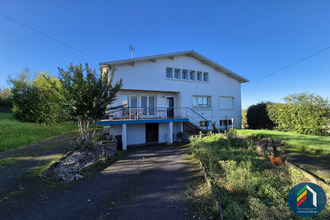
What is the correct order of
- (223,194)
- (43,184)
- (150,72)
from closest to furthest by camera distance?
(223,194) → (43,184) → (150,72)

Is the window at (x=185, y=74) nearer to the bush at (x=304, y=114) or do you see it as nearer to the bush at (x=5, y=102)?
the bush at (x=304, y=114)

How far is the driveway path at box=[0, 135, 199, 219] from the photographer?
305 centimetres

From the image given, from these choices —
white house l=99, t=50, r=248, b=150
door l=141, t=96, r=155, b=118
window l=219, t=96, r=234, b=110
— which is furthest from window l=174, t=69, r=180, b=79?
window l=219, t=96, r=234, b=110

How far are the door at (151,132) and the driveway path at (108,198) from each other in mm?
6828

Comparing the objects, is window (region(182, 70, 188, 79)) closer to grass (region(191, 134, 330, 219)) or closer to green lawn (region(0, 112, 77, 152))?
grass (region(191, 134, 330, 219))

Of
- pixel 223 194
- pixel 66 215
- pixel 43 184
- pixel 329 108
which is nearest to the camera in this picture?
pixel 66 215

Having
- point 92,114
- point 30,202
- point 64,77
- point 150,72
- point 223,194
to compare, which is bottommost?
point 30,202

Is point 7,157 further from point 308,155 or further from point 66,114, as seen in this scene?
point 308,155

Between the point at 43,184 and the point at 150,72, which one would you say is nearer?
the point at 43,184

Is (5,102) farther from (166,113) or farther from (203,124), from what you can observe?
(203,124)

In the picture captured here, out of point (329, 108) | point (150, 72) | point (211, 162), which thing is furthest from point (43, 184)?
point (329, 108)

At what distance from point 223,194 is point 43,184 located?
5.25 m

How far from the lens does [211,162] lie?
536cm

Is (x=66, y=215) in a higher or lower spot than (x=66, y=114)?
lower
